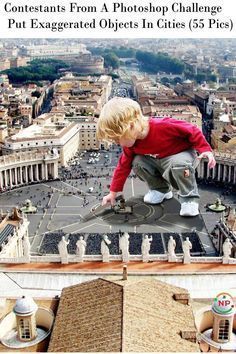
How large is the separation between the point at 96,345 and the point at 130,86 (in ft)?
379

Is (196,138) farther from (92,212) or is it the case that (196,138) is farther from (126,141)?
(92,212)

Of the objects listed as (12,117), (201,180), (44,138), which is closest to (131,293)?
(201,180)

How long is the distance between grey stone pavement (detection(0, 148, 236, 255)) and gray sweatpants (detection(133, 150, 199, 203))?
18266mm

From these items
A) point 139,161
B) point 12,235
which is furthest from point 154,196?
point 12,235

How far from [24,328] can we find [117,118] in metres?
8.98

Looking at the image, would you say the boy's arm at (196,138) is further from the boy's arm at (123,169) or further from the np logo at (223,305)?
the np logo at (223,305)

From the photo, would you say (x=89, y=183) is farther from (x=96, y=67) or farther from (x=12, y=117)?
(x=96, y=67)

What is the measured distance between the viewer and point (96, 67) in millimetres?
144625

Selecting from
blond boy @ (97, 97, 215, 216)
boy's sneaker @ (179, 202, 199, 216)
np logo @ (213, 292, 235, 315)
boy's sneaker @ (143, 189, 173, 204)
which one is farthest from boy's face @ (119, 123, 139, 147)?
np logo @ (213, 292, 235, 315)

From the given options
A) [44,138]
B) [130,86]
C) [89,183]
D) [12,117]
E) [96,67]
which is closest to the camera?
[89,183]

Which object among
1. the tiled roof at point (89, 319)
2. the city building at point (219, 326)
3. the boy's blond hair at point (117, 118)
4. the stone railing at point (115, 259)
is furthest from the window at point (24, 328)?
the boy's blond hair at point (117, 118)

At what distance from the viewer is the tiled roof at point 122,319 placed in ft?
42.0

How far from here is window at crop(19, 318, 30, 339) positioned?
50.3 feet

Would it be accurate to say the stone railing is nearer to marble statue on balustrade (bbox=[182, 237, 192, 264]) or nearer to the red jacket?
marble statue on balustrade (bbox=[182, 237, 192, 264])
